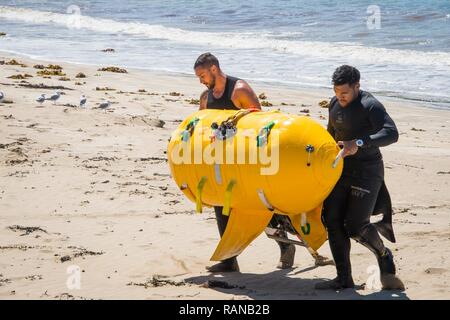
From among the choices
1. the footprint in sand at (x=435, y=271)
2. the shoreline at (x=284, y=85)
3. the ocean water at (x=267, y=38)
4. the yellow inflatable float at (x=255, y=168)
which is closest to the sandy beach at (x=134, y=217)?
the footprint in sand at (x=435, y=271)

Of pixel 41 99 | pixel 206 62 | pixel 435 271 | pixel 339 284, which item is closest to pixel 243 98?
pixel 206 62

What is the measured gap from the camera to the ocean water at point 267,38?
2102 centimetres

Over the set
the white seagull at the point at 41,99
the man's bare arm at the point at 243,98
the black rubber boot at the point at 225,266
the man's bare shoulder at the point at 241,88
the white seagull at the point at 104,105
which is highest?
the man's bare shoulder at the point at 241,88

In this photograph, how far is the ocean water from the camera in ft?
68.9

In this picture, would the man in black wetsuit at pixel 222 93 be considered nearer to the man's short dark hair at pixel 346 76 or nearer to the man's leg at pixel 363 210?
the man's short dark hair at pixel 346 76

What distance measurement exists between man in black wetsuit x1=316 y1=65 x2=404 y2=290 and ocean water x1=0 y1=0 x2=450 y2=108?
1099 centimetres

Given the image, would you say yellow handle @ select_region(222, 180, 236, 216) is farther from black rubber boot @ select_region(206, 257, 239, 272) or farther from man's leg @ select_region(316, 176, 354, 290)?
black rubber boot @ select_region(206, 257, 239, 272)

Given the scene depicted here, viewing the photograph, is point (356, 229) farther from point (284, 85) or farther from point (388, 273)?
point (284, 85)

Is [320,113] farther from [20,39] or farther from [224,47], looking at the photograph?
[20,39]

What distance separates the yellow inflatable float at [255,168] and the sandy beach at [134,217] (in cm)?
55

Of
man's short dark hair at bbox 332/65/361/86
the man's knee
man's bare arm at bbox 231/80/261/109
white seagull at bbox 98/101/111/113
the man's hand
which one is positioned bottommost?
the man's knee

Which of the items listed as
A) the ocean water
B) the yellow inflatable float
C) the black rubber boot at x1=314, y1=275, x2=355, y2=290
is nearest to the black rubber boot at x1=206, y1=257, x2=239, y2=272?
the yellow inflatable float
